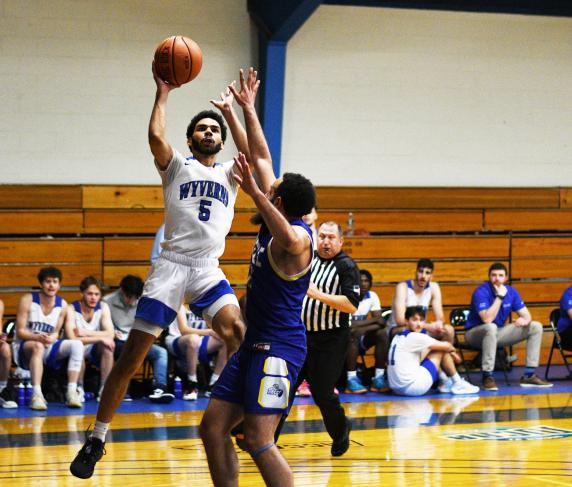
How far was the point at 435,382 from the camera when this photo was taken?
1084cm

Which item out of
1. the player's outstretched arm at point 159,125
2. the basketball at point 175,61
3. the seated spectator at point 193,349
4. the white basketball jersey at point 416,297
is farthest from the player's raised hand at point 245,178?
the white basketball jersey at point 416,297

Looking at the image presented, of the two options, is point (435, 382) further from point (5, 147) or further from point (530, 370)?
point (5, 147)

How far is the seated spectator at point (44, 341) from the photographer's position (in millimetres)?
9500

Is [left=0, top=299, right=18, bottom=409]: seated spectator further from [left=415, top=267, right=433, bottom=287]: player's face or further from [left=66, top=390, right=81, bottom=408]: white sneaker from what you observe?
[left=415, top=267, right=433, bottom=287]: player's face

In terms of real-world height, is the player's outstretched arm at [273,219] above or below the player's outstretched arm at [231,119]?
below

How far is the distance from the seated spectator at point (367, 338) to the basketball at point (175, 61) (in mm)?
5084

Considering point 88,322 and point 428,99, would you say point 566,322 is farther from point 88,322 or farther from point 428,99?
point 88,322

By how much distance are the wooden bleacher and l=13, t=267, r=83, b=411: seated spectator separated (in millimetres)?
1248

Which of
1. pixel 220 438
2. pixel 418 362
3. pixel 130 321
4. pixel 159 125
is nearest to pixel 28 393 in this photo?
pixel 130 321

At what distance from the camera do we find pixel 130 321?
1035cm

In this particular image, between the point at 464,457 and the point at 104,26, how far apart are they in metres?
6.77

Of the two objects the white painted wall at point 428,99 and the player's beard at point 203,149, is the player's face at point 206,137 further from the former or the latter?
the white painted wall at point 428,99

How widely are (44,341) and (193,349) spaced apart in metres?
1.46

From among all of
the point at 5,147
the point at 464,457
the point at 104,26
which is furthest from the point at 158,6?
the point at 464,457
